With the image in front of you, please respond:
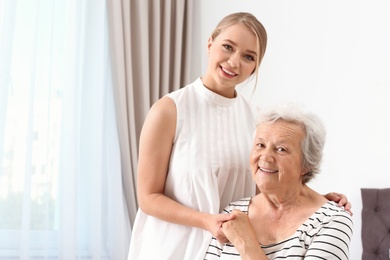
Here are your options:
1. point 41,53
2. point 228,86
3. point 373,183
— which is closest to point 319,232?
point 228,86

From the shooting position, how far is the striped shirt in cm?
165

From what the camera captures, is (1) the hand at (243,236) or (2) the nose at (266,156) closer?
(1) the hand at (243,236)

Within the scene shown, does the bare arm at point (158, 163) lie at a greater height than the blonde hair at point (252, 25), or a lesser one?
lesser

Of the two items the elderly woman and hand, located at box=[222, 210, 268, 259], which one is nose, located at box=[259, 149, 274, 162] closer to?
the elderly woman

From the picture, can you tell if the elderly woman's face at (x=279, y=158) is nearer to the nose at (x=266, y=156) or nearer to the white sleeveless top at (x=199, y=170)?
the nose at (x=266, y=156)

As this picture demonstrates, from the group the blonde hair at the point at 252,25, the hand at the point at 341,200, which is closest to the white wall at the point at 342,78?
the hand at the point at 341,200

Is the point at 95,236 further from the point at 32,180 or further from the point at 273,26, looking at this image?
the point at 273,26

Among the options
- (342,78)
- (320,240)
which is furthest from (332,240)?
(342,78)

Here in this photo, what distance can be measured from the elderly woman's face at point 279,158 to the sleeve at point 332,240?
19cm

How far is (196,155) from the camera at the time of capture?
6.59 feet

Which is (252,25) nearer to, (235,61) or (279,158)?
(235,61)

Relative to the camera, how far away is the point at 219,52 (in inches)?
79.0

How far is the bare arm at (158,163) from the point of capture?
6.43 feet

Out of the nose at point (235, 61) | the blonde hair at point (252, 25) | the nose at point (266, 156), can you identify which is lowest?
the nose at point (266, 156)
